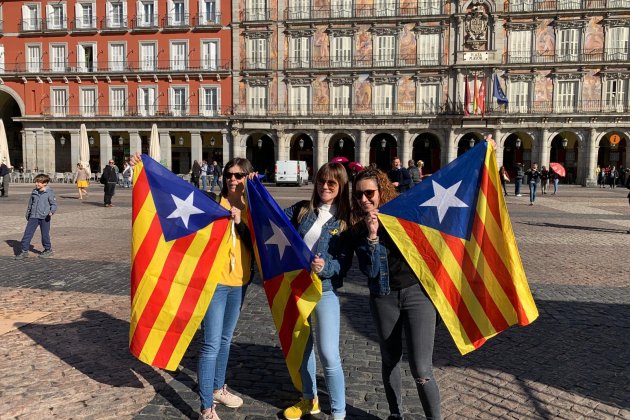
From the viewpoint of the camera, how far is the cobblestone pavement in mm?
3758

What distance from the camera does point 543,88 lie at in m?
36.0

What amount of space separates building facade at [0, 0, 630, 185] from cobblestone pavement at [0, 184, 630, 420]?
98.5 feet

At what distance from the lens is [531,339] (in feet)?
17.2

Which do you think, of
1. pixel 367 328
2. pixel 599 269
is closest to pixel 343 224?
pixel 367 328

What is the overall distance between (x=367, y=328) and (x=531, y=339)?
5.37 feet

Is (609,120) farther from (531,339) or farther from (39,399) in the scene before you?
(39,399)

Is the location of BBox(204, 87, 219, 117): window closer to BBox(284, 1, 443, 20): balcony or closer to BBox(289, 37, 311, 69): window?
BBox(289, 37, 311, 69): window

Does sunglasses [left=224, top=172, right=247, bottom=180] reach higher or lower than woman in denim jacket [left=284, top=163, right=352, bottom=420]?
higher

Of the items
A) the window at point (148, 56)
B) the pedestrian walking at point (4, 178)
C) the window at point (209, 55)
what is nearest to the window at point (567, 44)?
the window at point (209, 55)

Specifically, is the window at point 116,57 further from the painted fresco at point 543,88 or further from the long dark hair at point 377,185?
the long dark hair at point 377,185

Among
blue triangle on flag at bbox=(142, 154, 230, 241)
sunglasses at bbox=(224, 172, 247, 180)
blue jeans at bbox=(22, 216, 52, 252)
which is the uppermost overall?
sunglasses at bbox=(224, 172, 247, 180)

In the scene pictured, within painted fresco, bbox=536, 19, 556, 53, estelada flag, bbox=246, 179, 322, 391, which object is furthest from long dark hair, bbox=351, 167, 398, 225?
painted fresco, bbox=536, 19, 556, 53

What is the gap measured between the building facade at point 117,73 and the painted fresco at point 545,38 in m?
21.9

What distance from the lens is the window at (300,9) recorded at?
124 feet
